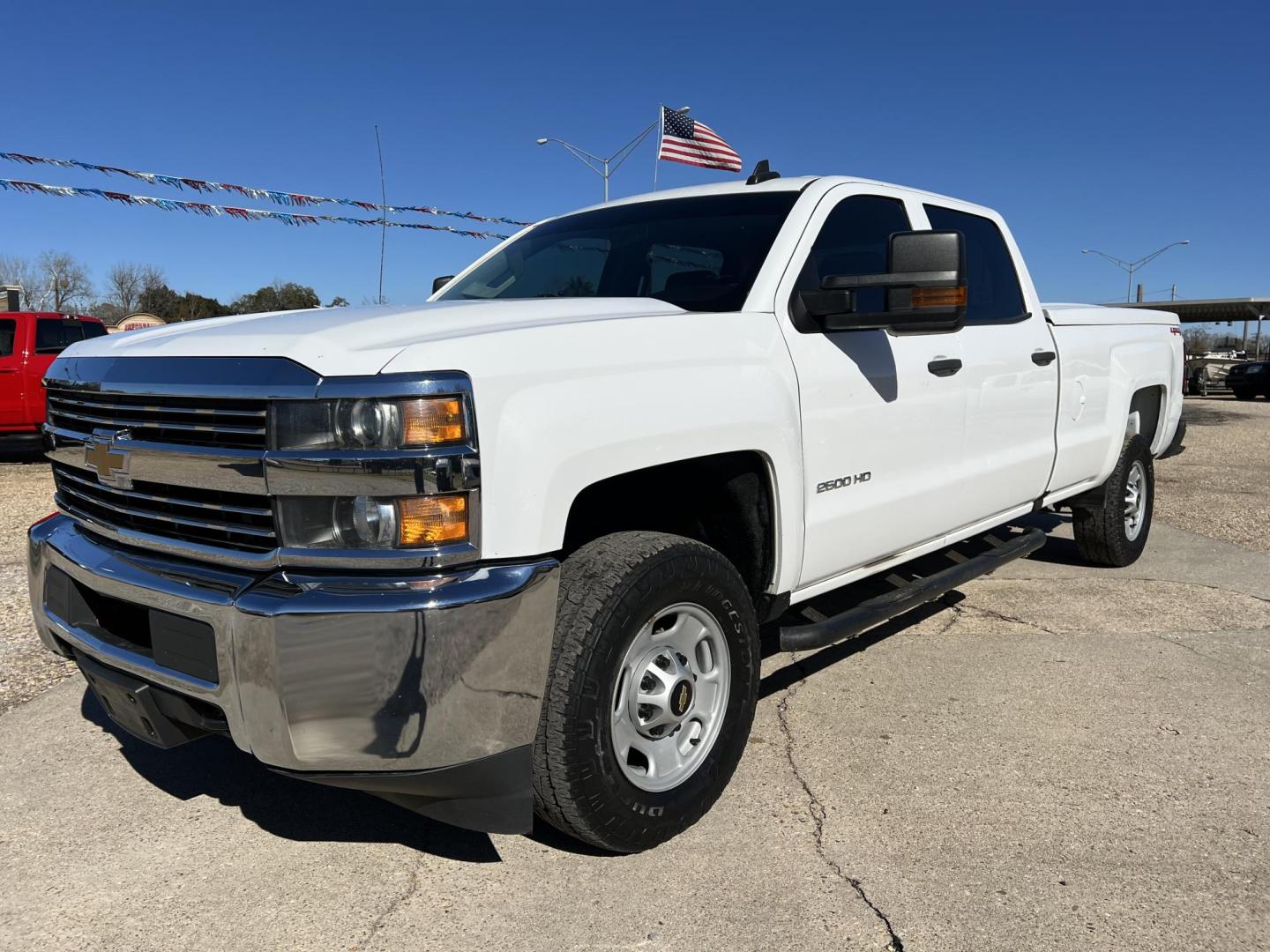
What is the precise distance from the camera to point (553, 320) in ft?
8.43

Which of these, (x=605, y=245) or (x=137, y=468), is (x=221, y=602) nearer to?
(x=137, y=468)

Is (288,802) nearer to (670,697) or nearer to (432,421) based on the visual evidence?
(670,697)

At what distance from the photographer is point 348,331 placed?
2303 millimetres

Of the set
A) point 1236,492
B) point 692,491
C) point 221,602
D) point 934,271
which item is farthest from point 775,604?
point 1236,492

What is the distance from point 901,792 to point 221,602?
2060 millimetres

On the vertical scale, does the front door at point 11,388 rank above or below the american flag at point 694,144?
below

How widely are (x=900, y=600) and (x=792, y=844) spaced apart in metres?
1.19

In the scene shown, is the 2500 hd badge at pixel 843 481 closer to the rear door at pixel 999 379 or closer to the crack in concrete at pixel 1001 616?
the rear door at pixel 999 379

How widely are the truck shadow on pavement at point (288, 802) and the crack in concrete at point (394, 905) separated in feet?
0.36

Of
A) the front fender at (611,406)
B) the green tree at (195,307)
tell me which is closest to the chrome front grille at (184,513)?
the front fender at (611,406)

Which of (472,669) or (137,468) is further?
(137,468)

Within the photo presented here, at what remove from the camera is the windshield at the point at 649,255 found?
130 inches

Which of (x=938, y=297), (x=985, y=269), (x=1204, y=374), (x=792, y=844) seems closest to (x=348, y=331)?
(x=792, y=844)

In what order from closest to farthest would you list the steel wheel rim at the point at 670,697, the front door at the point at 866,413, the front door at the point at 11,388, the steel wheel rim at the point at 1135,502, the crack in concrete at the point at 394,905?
the crack in concrete at the point at 394,905
the steel wheel rim at the point at 670,697
the front door at the point at 866,413
the steel wheel rim at the point at 1135,502
the front door at the point at 11,388
